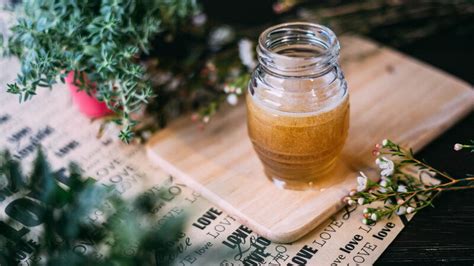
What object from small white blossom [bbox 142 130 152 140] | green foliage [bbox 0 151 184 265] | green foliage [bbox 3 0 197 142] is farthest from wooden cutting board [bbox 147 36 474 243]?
green foliage [bbox 0 151 184 265]

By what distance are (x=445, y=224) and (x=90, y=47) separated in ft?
1.86

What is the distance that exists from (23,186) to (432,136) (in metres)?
0.66

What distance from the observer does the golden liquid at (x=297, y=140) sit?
89cm

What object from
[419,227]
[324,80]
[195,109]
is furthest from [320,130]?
[195,109]

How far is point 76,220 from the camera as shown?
62 centimetres

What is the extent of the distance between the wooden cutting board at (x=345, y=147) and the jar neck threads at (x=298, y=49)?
0.59 feet

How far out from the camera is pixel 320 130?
90 cm

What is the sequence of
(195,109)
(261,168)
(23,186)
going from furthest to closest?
(195,109), (261,168), (23,186)

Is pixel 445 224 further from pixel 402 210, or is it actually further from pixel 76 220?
pixel 76 220

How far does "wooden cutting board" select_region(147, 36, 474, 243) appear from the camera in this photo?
36.4 inches

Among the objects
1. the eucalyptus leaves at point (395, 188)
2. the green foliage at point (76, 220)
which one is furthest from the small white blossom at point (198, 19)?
the green foliage at point (76, 220)

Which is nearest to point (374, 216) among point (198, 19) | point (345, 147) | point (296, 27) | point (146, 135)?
point (345, 147)

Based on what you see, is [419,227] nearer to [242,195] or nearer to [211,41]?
[242,195]

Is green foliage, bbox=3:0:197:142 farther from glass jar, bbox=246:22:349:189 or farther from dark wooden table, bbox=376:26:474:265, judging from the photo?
dark wooden table, bbox=376:26:474:265
